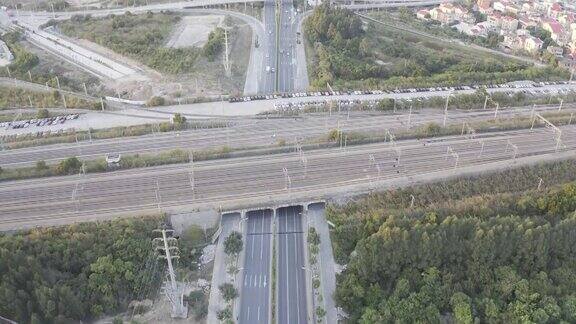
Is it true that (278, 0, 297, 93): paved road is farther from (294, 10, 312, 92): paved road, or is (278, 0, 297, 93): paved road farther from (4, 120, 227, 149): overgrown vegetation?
(4, 120, 227, 149): overgrown vegetation

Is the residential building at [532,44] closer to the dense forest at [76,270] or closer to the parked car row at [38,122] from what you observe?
the dense forest at [76,270]

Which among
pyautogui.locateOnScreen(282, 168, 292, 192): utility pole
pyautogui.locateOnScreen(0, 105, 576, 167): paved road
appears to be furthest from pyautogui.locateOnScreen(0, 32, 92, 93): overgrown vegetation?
pyautogui.locateOnScreen(282, 168, 292, 192): utility pole

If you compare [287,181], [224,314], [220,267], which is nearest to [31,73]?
[287,181]

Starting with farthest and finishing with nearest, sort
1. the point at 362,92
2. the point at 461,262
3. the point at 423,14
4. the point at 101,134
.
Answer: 1. the point at 423,14
2. the point at 362,92
3. the point at 101,134
4. the point at 461,262

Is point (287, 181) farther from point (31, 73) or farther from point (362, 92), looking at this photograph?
point (31, 73)

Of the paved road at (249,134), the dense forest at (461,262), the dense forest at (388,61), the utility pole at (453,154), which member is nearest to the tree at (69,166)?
the paved road at (249,134)
